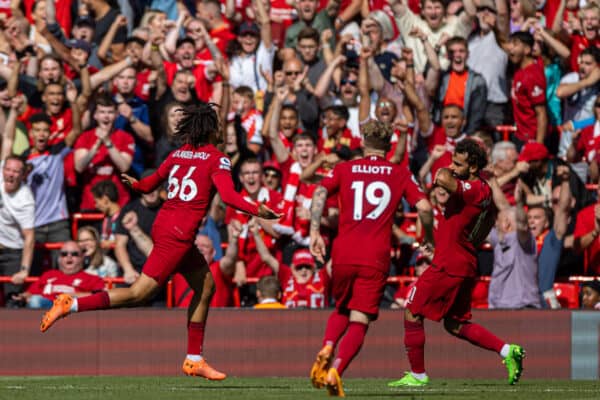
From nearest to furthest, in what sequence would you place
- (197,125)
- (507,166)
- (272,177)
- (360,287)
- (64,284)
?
(360,287) → (197,125) → (64,284) → (507,166) → (272,177)

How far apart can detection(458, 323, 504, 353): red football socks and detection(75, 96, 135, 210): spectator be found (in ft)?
20.7

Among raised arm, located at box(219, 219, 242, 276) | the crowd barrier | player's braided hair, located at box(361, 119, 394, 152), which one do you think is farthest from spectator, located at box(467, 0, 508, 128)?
player's braided hair, located at box(361, 119, 394, 152)

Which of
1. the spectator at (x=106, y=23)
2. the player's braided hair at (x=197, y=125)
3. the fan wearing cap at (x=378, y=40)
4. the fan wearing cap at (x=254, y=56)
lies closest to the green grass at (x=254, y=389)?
the player's braided hair at (x=197, y=125)

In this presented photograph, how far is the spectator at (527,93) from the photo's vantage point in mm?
16516

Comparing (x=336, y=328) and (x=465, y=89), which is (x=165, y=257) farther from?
(x=465, y=89)

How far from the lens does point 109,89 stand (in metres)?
17.3

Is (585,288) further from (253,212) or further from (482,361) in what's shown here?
(253,212)

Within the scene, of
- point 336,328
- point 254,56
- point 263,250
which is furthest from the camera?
point 254,56

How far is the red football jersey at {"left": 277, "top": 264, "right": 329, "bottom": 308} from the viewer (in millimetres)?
14898

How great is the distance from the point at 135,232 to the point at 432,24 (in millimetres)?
5081

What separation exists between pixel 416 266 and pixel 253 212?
17.5 feet

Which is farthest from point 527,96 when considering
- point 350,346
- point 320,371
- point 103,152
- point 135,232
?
point 320,371

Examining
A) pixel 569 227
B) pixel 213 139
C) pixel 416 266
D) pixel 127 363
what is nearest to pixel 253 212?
pixel 213 139

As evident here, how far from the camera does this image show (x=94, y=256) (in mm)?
15484
